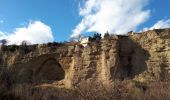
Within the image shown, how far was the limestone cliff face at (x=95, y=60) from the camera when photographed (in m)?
29.0

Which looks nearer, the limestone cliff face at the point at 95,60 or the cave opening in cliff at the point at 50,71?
the limestone cliff face at the point at 95,60

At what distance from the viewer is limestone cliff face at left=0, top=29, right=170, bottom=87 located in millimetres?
28969

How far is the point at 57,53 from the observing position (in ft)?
108

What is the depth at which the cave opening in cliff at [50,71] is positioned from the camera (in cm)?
3265

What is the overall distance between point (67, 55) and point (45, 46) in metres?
2.77

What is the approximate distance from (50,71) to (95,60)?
5039mm

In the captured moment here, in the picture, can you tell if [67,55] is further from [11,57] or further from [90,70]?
[11,57]

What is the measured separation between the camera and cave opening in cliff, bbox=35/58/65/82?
32.6 meters

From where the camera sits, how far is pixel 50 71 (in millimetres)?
33188

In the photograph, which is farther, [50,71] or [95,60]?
[50,71]

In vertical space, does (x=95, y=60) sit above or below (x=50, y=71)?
above

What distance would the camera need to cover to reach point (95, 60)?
3064 cm

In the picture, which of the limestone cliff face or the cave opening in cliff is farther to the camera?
the cave opening in cliff

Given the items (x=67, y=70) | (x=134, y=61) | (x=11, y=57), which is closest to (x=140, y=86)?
(x=134, y=61)
